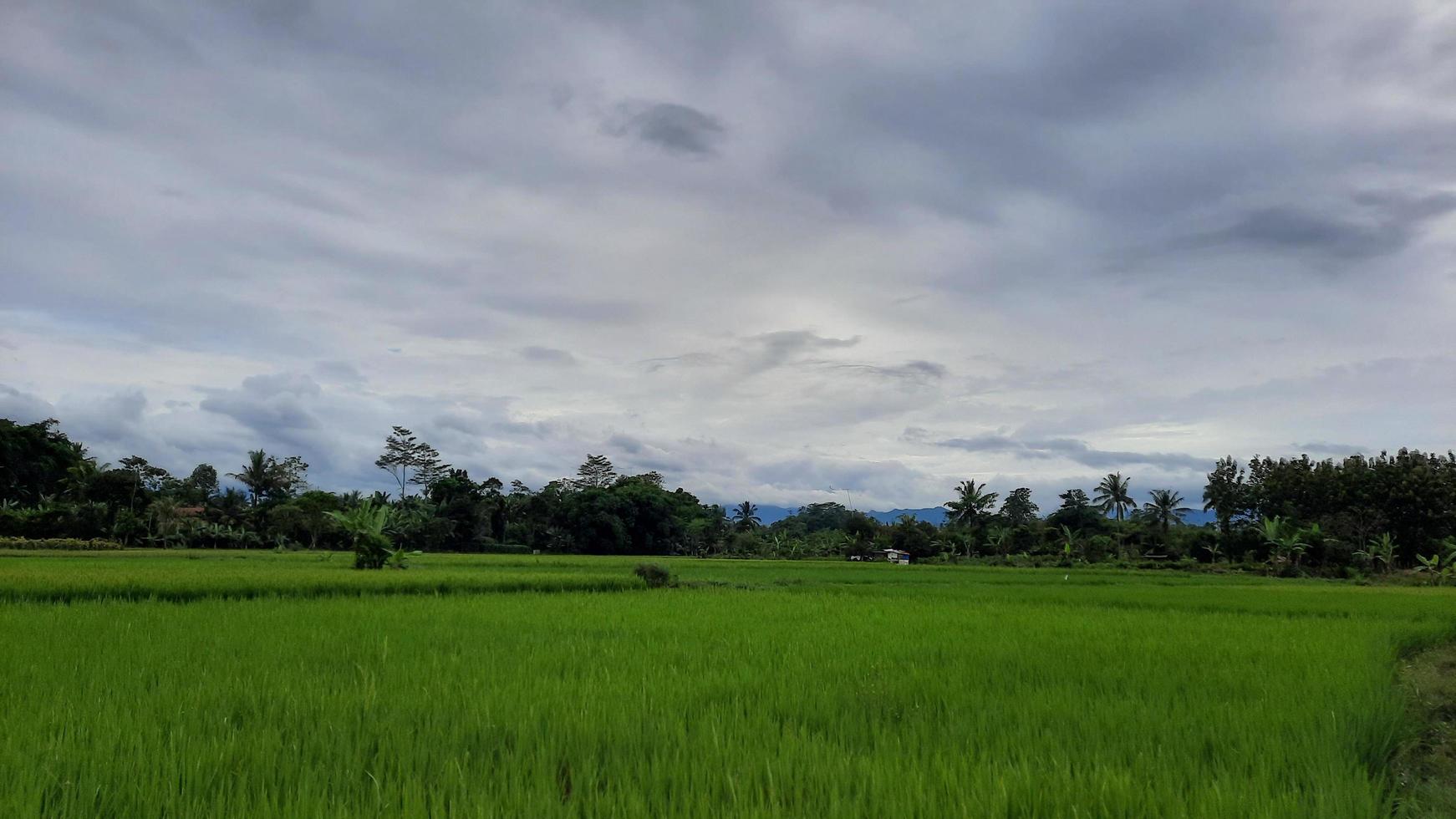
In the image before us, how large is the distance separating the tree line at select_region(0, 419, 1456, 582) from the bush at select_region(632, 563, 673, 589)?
14.7m

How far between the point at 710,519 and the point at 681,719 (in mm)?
53407

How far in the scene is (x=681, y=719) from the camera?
3.70m

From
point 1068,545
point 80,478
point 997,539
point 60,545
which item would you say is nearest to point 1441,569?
point 1068,545

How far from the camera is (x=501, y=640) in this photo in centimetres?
678

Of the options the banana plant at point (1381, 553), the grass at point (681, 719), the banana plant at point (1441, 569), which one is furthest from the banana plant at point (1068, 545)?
the grass at point (681, 719)

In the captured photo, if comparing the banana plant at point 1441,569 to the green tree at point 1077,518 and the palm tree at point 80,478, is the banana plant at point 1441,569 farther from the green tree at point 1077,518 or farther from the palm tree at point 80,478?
the palm tree at point 80,478

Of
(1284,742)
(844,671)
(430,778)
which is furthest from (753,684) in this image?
(1284,742)

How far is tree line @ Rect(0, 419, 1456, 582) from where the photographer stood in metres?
36.7

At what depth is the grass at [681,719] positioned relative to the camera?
2.67 meters

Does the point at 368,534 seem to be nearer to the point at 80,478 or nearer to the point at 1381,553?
the point at 80,478

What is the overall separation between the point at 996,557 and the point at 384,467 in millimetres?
46405

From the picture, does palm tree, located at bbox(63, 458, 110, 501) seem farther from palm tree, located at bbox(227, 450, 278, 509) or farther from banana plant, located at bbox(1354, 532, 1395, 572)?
banana plant, located at bbox(1354, 532, 1395, 572)

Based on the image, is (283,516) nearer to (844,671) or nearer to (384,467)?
(384,467)

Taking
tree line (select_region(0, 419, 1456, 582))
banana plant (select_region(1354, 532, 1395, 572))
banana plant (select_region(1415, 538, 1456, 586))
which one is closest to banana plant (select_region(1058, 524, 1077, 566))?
tree line (select_region(0, 419, 1456, 582))
